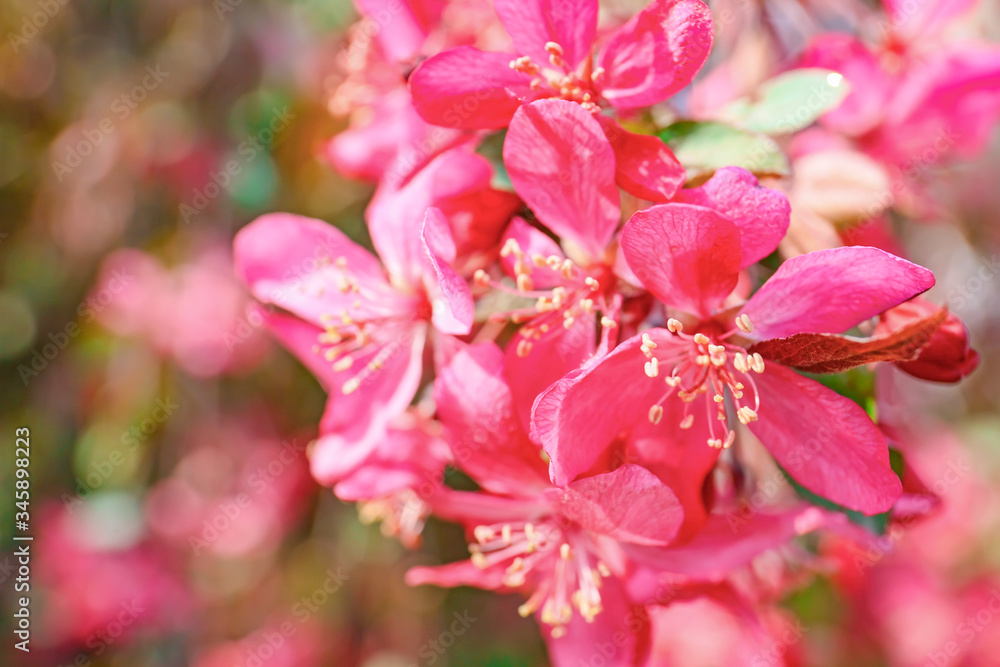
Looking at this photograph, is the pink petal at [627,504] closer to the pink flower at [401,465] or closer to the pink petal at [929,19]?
the pink flower at [401,465]

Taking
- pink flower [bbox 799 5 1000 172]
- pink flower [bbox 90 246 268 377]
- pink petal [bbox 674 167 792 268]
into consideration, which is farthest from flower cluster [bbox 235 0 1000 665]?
pink flower [bbox 90 246 268 377]

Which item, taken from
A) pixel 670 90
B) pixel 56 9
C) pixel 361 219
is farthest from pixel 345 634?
pixel 56 9

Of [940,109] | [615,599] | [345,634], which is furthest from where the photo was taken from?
[345,634]

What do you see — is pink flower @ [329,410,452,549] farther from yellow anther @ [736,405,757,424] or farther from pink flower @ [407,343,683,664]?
yellow anther @ [736,405,757,424]

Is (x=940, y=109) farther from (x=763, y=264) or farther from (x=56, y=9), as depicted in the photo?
(x=56, y=9)

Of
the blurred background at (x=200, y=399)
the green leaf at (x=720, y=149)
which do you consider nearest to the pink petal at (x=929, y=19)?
the blurred background at (x=200, y=399)

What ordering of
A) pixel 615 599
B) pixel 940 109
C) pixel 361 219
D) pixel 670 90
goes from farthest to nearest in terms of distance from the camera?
pixel 361 219 < pixel 940 109 < pixel 615 599 < pixel 670 90
